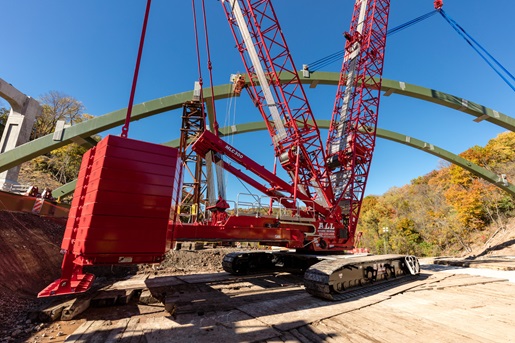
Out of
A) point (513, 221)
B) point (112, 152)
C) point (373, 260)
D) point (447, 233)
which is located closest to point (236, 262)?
point (373, 260)

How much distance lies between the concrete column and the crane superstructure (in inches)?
644


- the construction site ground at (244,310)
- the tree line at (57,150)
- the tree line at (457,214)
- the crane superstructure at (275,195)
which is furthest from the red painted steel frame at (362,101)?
the tree line at (57,150)

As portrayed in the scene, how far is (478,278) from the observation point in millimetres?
8367

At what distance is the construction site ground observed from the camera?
3.70 metres

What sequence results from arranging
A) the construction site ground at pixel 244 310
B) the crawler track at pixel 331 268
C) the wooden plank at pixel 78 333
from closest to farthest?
the wooden plank at pixel 78 333 < the construction site ground at pixel 244 310 < the crawler track at pixel 331 268

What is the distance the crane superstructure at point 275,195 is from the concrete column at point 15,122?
53.7 ft

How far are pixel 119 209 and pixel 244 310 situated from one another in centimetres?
292

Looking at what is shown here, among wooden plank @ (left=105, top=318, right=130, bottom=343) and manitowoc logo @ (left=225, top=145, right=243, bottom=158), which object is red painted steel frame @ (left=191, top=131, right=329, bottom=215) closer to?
manitowoc logo @ (left=225, top=145, right=243, bottom=158)

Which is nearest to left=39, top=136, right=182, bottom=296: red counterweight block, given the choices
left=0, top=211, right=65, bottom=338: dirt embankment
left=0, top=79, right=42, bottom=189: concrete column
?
left=0, top=211, right=65, bottom=338: dirt embankment

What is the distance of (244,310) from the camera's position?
4734mm

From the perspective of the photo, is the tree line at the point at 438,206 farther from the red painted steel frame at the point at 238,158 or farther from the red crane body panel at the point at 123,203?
the red crane body panel at the point at 123,203

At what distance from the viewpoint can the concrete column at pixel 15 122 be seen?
55.4 ft

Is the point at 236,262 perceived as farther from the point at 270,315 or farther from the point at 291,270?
the point at 270,315

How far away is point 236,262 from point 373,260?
4.41 metres
